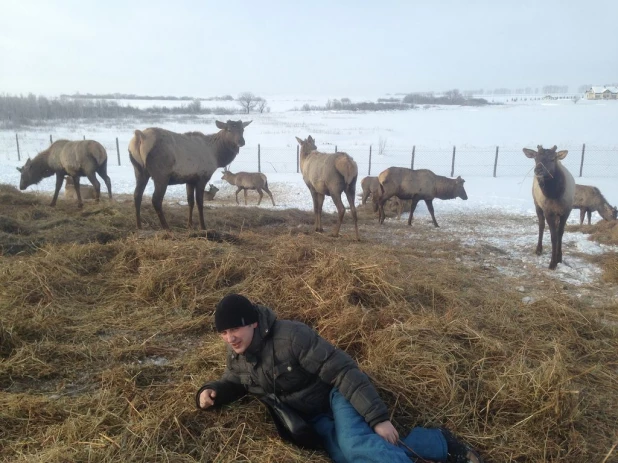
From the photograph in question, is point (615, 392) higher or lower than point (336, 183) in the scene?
lower

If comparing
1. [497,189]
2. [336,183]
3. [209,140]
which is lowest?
[497,189]

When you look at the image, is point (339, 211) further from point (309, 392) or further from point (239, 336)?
point (239, 336)

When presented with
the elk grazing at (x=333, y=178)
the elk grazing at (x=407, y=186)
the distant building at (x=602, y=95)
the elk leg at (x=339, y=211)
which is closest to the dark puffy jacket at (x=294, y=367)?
the elk grazing at (x=333, y=178)

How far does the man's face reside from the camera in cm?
284

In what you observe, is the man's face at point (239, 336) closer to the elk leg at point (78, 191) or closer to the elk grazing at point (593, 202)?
the elk leg at point (78, 191)

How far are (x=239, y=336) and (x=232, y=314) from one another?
165 mm

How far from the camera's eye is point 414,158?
26.8m

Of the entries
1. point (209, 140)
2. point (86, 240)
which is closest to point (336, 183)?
point (209, 140)

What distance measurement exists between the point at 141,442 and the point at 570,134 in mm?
44133

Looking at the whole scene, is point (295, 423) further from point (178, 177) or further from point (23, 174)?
point (23, 174)

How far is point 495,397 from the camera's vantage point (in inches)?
128

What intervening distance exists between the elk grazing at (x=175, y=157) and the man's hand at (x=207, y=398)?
593cm

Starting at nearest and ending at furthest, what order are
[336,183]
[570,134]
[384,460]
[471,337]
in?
1. [384,460]
2. [471,337]
3. [336,183]
4. [570,134]

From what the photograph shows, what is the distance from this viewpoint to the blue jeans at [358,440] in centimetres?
250
